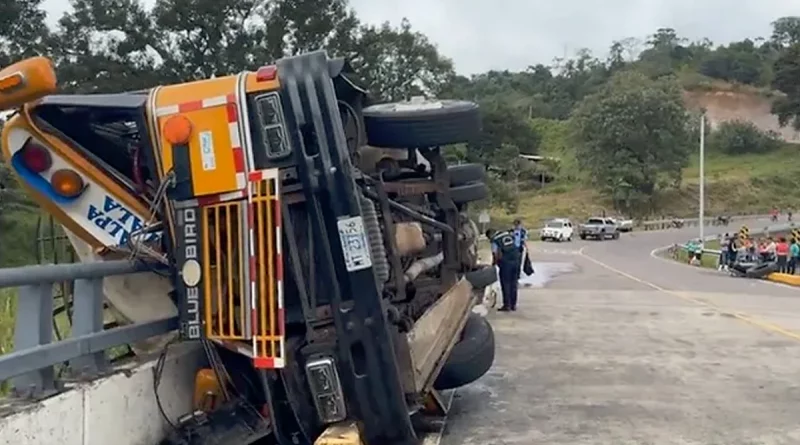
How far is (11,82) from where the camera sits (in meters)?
5.42

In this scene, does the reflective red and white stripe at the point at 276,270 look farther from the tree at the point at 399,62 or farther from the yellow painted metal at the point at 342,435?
the tree at the point at 399,62

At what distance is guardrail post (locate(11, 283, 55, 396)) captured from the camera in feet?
16.0

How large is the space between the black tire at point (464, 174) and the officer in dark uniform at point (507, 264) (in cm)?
725

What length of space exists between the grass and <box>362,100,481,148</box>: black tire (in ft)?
241

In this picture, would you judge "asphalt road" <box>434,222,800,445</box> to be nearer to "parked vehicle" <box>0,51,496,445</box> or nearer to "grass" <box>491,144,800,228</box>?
"parked vehicle" <box>0,51,496,445</box>

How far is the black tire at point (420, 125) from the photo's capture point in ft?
23.3

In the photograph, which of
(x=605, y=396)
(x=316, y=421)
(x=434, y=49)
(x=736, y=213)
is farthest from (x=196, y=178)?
(x=736, y=213)

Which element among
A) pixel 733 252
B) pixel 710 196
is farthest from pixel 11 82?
pixel 710 196

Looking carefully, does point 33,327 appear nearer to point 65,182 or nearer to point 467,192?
point 65,182

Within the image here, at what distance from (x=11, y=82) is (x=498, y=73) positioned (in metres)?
175

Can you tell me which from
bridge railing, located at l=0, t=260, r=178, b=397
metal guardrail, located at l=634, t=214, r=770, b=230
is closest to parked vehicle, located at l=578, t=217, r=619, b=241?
metal guardrail, located at l=634, t=214, r=770, b=230

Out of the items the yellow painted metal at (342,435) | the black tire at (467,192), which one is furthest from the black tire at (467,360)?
the yellow painted metal at (342,435)

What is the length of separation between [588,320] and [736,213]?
77984 millimetres

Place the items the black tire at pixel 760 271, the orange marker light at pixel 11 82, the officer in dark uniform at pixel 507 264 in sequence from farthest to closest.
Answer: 1. the black tire at pixel 760 271
2. the officer in dark uniform at pixel 507 264
3. the orange marker light at pixel 11 82
